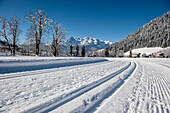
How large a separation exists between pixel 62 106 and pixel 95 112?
723mm

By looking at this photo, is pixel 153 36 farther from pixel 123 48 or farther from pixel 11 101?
pixel 11 101

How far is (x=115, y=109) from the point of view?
1712 millimetres

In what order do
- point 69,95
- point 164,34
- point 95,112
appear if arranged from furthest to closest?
point 164,34 → point 69,95 → point 95,112

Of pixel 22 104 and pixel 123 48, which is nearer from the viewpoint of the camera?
pixel 22 104

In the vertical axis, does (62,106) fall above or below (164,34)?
below

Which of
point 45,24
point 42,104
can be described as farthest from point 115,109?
point 45,24

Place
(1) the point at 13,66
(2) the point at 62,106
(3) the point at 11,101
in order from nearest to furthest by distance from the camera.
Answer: (2) the point at 62,106 → (3) the point at 11,101 → (1) the point at 13,66

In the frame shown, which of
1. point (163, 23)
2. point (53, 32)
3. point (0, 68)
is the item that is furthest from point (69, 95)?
point (163, 23)

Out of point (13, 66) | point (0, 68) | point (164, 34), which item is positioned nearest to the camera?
point (0, 68)

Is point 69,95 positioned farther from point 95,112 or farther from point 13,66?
point 13,66

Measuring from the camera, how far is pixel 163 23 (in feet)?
316

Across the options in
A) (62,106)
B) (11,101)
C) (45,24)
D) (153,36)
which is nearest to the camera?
(62,106)

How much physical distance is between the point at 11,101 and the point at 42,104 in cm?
81

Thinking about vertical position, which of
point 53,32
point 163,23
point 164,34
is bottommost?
point 53,32
